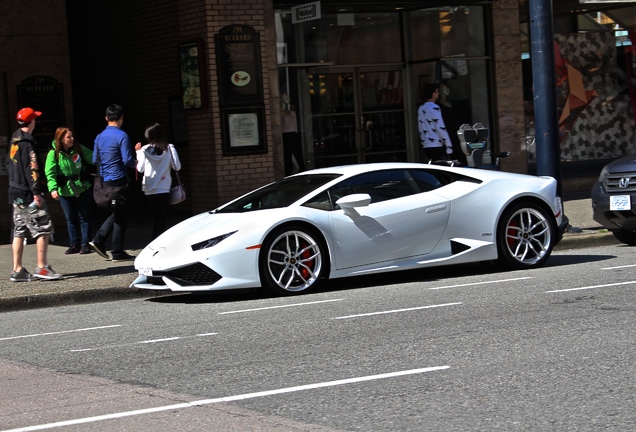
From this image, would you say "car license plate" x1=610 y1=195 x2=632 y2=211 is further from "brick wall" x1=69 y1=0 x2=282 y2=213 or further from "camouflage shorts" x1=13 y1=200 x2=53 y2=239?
"camouflage shorts" x1=13 y1=200 x2=53 y2=239

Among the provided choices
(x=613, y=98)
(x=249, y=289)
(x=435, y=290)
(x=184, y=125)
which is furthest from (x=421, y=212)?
(x=613, y=98)

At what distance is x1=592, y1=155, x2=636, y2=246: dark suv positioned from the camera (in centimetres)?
1298

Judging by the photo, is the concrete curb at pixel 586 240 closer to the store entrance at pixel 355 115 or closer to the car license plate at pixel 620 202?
the car license plate at pixel 620 202

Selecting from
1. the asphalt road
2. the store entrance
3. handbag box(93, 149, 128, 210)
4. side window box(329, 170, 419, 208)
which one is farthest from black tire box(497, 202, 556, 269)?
the store entrance

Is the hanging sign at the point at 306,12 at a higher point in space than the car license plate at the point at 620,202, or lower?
higher

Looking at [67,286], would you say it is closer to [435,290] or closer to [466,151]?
[435,290]

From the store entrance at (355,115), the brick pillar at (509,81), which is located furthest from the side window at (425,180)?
the brick pillar at (509,81)

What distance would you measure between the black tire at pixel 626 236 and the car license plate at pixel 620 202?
80cm

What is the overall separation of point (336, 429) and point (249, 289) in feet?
18.0

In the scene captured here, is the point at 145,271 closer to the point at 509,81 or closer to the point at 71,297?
the point at 71,297

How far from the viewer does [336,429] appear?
545cm

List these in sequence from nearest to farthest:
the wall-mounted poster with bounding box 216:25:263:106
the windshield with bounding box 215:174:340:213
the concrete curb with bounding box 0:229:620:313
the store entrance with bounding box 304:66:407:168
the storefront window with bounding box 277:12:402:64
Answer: the concrete curb with bounding box 0:229:620:313 < the windshield with bounding box 215:174:340:213 < the wall-mounted poster with bounding box 216:25:263:106 < the storefront window with bounding box 277:12:402:64 < the store entrance with bounding box 304:66:407:168

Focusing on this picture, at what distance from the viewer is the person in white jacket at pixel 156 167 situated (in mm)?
13633

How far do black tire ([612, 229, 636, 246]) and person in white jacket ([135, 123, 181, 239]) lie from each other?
559cm
